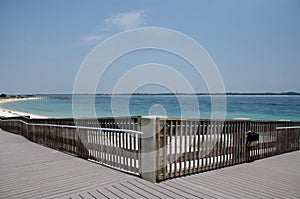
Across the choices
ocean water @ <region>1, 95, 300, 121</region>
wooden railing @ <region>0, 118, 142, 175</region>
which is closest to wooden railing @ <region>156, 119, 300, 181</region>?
wooden railing @ <region>0, 118, 142, 175</region>

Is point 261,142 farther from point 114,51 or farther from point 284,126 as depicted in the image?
point 114,51

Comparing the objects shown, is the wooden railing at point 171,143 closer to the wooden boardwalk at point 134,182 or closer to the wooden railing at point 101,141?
the wooden railing at point 101,141

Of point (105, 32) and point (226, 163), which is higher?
point (105, 32)

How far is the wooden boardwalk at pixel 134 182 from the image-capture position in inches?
153

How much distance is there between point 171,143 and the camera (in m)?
4.75

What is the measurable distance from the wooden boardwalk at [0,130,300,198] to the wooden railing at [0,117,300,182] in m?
0.24

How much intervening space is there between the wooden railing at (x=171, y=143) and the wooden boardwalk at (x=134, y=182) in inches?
9.4

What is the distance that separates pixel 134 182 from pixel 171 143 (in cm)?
106

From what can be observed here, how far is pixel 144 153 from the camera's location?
185 inches

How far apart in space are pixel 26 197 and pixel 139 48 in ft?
34.0

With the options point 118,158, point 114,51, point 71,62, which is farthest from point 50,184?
point 71,62

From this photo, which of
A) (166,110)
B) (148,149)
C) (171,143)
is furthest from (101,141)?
(166,110)

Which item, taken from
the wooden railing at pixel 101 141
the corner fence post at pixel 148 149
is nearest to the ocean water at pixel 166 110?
the wooden railing at pixel 101 141

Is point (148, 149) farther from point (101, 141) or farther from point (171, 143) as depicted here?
point (101, 141)
